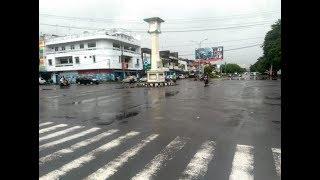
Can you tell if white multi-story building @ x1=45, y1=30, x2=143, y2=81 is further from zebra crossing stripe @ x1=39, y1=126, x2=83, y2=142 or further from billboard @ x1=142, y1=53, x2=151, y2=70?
zebra crossing stripe @ x1=39, y1=126, x2=83, y2=142

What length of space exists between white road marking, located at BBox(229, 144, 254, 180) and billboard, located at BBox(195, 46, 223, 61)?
63.3m

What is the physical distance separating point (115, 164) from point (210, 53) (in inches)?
2642

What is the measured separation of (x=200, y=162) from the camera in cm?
681

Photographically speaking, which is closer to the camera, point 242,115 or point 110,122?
point 110,122

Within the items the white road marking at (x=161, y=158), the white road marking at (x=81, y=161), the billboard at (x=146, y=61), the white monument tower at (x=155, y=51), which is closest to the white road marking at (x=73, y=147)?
the white road marking at (x=81, y=161)

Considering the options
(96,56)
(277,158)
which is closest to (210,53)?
(96,56)

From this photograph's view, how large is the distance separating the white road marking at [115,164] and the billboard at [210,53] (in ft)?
208

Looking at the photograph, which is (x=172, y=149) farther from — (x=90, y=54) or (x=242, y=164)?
(x=90, y=54)

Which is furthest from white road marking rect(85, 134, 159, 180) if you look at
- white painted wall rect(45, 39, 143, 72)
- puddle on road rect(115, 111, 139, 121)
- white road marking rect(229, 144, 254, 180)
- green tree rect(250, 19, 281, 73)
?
white painted wall rect(45, 39, 143, 72)

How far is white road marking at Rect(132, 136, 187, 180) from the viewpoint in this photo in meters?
6.02
